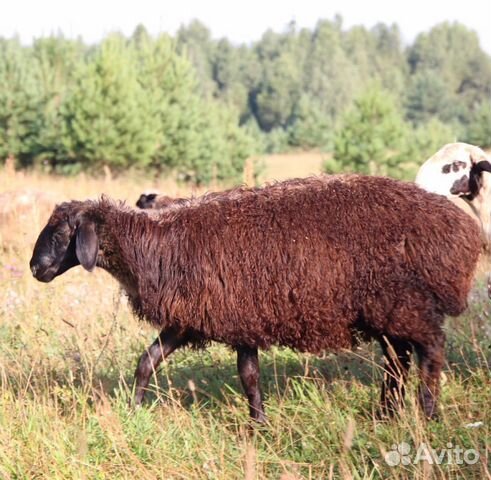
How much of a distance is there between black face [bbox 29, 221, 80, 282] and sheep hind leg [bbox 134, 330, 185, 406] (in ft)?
2.69

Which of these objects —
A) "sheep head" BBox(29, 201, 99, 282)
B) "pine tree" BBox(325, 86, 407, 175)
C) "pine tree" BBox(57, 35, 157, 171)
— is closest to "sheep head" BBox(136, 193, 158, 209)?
"sheep head" BBox(29, 201, 99, 282)

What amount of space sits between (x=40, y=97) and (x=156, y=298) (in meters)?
25.9

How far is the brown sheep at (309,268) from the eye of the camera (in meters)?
4.50

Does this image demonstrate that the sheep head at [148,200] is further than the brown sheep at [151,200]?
Yes

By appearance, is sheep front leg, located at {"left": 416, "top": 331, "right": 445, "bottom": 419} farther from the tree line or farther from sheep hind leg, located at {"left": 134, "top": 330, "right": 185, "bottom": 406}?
the tree line

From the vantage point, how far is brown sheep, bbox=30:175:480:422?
4.50m

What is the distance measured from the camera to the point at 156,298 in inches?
187

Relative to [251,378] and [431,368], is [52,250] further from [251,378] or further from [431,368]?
[431,368]

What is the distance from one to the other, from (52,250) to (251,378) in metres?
1.53

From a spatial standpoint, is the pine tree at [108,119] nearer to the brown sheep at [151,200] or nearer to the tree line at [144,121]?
the tree line at [144,121]

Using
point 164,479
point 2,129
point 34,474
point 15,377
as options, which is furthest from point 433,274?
point 2,129

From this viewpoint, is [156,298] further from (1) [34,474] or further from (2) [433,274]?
(2) [433,274]

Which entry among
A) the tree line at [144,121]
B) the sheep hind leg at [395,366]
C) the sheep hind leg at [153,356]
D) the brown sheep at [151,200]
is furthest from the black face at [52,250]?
the tree line at [144,121]

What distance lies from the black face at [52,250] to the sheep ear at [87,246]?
16cm
